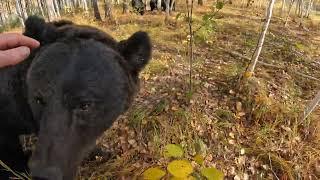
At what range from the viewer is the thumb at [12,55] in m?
2.45

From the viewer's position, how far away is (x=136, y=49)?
2.94 m

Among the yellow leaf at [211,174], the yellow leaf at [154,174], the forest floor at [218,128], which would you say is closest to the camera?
the yellow leaf at [211,174]

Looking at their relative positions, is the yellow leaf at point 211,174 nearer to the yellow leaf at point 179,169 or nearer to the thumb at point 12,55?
the yellow leaf at point 179,169

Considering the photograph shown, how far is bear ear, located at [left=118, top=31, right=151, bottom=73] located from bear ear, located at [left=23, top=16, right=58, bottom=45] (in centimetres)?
48

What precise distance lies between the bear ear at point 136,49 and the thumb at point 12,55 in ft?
2.25

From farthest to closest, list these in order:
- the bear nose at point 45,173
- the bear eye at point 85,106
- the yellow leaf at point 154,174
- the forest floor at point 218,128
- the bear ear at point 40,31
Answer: the forest floor at point 218,128 < the yellow leaf at point 154,174 < the bear ear at point 40,31 < the bear eye at point 85,106 < the bear nose at point 45,173

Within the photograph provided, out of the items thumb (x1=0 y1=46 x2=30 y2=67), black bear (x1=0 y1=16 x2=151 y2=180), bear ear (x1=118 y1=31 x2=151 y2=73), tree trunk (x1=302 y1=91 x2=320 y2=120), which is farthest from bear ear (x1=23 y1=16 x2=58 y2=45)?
tree trunk (x1=302 y1=91 x2=320 y2=120)

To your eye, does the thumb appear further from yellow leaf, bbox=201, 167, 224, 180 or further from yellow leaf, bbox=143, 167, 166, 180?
yellow leaf, bbox=201, 167, 224, 180

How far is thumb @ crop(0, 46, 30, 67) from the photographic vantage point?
2.45 meters

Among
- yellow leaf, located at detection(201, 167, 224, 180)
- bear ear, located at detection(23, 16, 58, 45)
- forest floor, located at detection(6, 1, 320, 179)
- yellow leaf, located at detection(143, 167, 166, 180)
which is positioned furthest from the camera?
forest floor, located at detection(6, 1, 320, 179)

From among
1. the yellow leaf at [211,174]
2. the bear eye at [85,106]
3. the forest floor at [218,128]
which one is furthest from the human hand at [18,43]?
the forest floor at [218,128]

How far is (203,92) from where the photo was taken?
18.0ft

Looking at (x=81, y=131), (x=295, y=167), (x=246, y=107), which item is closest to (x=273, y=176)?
(x=295, y=167)

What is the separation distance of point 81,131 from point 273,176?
277 centimetres
